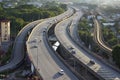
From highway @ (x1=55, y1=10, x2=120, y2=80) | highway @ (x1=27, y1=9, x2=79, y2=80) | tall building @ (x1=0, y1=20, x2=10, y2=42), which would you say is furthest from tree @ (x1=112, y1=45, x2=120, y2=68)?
tall building @ (x1=0, y1=20, x2=10, y2=42)

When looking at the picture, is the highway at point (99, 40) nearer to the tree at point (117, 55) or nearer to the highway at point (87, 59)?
the highway at point (87, 59)

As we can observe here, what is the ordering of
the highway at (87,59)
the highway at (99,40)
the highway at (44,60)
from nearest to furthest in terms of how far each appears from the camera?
the highway at (44,60), the highway at (87,59), the highway at (99,40)

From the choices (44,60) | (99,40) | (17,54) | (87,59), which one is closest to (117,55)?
(87,59)

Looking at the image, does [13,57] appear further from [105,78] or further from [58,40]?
[105,78]

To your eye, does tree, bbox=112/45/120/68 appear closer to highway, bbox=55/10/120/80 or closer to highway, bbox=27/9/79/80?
highway, bbox=55/10/120/80

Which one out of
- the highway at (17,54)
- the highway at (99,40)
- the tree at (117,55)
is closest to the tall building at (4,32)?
the highway at (17,54)

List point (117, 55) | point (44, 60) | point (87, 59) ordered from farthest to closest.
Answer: point (87, 59) < point (117, 55) < point (44, 60)

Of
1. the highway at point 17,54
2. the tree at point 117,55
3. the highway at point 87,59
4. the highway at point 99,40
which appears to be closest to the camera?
the highway at point 87,59

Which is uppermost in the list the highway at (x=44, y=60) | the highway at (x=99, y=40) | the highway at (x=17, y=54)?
the highway at (x=44, y=60)

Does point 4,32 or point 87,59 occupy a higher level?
point 87,59

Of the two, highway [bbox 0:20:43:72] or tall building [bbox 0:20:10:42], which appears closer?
highway [bbox 0:20:43:72]

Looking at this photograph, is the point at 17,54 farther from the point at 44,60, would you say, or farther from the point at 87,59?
the point at 87,59
